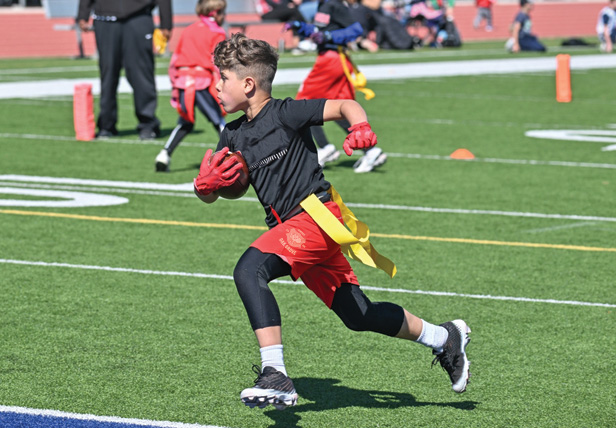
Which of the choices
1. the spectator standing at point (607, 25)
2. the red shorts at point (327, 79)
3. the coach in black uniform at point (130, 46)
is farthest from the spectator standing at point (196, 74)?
the spectator standing at point (607, 25)

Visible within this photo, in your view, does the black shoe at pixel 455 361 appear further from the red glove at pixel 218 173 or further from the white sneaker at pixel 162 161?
the white sneaker at pixel 162 161

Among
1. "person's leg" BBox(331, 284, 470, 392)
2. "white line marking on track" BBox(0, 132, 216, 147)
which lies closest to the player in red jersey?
"white line marking on track" BBox(0, 132, 216, 147)

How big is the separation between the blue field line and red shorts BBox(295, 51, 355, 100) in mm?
7863

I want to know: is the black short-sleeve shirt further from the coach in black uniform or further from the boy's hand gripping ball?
the coach in black uniform

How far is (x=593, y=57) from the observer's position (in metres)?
31.8

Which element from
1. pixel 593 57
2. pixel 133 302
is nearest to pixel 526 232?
pixel 133 302

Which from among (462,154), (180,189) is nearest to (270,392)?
(180,189)

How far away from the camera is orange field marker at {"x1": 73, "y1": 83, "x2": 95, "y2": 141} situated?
14.8 m

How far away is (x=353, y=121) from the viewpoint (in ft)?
15.2

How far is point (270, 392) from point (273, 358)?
20 cm

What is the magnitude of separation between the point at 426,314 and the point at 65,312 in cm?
220

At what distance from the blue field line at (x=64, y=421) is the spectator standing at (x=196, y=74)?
7369 millimetres

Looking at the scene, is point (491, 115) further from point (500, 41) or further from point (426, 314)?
point (500, 41)

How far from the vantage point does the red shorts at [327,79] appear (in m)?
12.4
